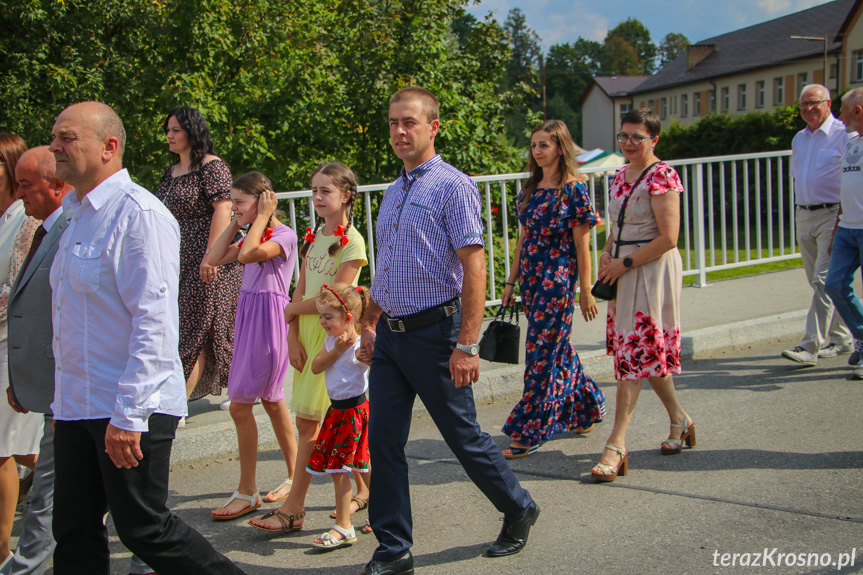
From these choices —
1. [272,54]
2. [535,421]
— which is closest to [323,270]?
[535,421]

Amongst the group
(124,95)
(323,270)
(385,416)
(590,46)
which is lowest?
(385,416)

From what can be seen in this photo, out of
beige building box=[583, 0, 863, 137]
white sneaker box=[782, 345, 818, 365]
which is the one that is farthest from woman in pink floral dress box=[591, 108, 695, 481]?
beige building box=[583, 0, 863, 137]

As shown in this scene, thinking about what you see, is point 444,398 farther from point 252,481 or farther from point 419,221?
point 252,481

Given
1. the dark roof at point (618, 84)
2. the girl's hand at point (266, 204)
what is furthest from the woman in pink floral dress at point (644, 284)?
the dark roof at point (618, 84)

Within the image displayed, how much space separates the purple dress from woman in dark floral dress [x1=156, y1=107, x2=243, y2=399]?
741 mm

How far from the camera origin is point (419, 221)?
3.36 meters

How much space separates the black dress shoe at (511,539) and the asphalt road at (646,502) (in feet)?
0.14

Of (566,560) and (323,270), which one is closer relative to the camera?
(566,560)

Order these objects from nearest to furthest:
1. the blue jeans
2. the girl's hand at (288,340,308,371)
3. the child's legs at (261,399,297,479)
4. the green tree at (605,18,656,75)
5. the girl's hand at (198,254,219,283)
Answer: the girl's hand at (288,340,308,371) < the child's legs at (261,399,297,479) < the girl's hand at (198,254,219,283) < the blue jeans < the green tree at (605,18,656,75)

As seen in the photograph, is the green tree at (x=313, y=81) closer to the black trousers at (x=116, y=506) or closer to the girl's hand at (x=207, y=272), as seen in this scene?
the girl's hand at (x=207, y=272)

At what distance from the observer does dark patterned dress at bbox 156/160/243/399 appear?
501 centimetres

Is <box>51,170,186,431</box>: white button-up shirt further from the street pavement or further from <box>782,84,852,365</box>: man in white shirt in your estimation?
<box>782,84,852,365</box>: man in white shirt

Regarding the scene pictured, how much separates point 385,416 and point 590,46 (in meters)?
150

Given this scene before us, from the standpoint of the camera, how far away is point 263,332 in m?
4.25
